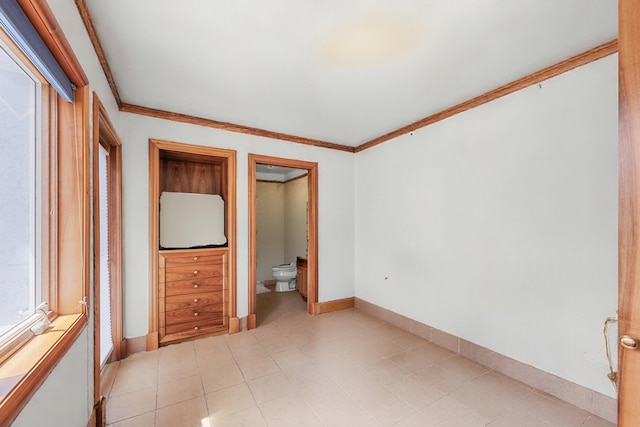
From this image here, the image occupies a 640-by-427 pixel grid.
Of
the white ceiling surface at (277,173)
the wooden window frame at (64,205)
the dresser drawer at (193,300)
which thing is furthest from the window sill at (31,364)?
the white ceiling surface at (277,173)

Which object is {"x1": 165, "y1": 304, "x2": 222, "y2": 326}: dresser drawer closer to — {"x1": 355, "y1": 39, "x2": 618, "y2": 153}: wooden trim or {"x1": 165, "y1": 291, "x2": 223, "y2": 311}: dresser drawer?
{"x1": 165, "y1": 291, "x2": 223, "y2": 311}: dresser drawer

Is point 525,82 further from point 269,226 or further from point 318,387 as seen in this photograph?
point 269,226

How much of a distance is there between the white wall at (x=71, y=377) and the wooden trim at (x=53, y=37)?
0.31 feet

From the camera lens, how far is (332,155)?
13.2 ft

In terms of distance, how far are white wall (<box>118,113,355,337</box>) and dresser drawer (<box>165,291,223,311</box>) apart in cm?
22

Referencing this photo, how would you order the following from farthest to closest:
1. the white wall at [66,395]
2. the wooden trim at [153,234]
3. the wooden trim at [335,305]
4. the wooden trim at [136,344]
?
the wooden trim at [335,305], the wooden trim at [153,234], the wooden trim at [136,344], the white wall at [66,395]

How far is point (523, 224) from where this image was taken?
2.23 meters

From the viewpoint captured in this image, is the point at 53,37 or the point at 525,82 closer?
the point at 53,37

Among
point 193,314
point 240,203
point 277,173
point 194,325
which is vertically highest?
point 277,173

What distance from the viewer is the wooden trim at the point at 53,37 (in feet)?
3.19

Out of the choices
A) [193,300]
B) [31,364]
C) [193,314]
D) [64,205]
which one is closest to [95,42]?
[64,205]

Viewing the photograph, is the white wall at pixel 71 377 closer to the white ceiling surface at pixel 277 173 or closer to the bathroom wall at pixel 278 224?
the white ceiling surface at pixel 277 173

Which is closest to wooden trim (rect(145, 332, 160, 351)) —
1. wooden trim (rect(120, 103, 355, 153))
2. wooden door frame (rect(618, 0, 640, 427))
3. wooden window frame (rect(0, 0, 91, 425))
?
wooden window frame (rect(0, 0, 91, 425))

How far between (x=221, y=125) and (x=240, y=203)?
941 mm
